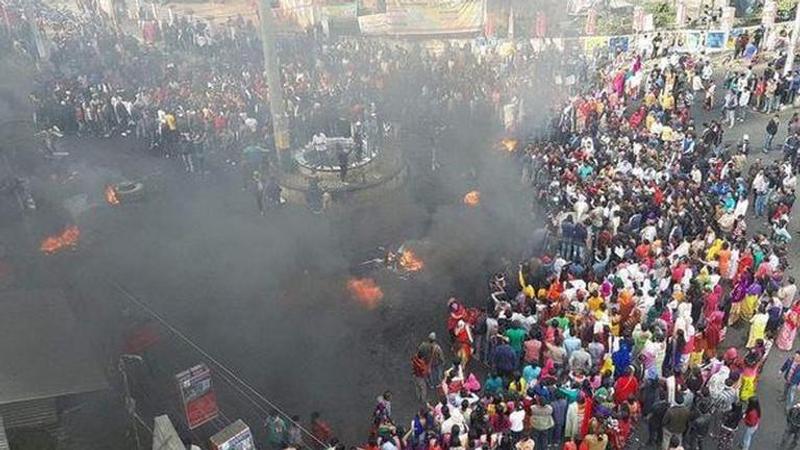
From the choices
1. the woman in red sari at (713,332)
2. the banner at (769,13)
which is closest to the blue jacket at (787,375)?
the woman in red sari at (713,332)

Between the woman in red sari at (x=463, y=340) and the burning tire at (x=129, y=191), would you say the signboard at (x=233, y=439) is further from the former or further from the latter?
the burning tire at (x=129, y=191)

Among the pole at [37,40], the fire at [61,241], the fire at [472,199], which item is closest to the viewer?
the fire at [61,241]

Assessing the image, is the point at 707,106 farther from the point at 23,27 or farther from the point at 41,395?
the point at 23,27

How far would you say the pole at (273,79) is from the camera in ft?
61.2

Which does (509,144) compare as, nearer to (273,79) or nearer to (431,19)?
(273,79)

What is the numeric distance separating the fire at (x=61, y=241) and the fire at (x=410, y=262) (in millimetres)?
8536

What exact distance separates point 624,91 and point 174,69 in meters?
17.1

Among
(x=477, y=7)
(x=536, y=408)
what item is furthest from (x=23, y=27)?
(x=536, y=408)

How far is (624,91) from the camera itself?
23344mm

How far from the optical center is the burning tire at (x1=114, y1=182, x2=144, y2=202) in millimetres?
19844

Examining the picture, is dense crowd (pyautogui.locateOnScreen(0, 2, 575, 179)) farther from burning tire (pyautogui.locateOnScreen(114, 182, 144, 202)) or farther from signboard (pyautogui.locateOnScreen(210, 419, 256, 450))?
signboard (pyautogui.locateOnScreen(210, 419, 256, 450))

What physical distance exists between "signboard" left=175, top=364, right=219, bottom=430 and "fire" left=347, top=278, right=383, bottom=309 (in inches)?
177

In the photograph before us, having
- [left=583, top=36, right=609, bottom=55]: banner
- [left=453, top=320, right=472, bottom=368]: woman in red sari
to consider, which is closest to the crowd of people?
[left=453, top=320, right=472, bottom=368]: woman in red sari

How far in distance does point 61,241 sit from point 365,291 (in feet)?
27.7
